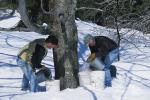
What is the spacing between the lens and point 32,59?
898 cm

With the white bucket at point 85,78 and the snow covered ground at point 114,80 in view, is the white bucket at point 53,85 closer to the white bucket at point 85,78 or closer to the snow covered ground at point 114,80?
the snow covered ground at point 114,80

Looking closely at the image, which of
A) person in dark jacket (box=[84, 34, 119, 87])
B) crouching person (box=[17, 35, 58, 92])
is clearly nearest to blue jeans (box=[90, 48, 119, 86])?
person in dark jacket (box=[84, 34, 119, 87])

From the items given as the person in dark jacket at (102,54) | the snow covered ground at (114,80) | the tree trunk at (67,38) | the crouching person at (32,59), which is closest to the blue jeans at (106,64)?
the person in dark jacket at (102,54)

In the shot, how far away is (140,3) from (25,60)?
1278cm

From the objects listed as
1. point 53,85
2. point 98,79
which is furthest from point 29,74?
point 98,79

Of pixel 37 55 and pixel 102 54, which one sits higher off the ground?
pixel 37 55

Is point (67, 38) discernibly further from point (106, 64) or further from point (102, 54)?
point (106, 64)

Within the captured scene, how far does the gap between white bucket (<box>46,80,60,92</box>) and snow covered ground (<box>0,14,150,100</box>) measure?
16cm

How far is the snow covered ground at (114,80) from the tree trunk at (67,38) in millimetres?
244

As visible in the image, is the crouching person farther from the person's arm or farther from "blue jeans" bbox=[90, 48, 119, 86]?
"blue jeans" bbox=[90, 48, 119, 86]

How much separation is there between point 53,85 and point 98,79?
0.86 m

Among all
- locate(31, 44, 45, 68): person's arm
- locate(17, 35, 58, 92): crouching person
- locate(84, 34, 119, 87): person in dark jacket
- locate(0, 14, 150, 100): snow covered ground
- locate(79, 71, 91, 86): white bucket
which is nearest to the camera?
locate(0, 14, 150, 100): snow covered ground

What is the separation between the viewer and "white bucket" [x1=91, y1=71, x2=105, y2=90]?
29.7 ft

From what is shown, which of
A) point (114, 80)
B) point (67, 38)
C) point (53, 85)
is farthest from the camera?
point (114, 80)
